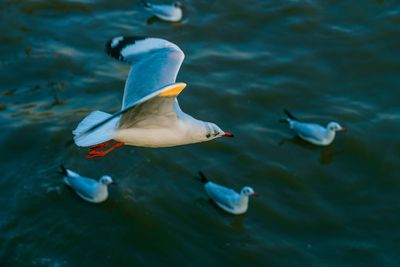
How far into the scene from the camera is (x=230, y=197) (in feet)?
27.6

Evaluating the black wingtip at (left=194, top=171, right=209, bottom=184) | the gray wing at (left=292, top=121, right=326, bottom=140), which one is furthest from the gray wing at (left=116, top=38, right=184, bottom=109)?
the gray wing at (left=292, top=121, right=326, bottom=140)

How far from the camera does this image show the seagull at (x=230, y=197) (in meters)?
8.41

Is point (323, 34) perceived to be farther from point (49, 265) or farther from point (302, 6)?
point (49, 265)

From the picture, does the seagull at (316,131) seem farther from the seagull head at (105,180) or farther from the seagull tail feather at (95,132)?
the seagull tail feather at (95,132)

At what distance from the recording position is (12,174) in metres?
8.77

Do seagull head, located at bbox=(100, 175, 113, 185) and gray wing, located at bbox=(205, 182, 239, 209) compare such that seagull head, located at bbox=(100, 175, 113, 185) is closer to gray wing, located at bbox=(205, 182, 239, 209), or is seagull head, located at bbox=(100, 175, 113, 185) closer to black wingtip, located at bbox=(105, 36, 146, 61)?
gray wing, located at bbox=(205, 182, 239, 209)

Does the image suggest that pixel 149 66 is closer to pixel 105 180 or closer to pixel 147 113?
pixel 147 113

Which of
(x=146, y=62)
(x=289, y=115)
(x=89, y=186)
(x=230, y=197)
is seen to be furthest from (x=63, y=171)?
(x=289, y=115)

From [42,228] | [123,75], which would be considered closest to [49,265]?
[42,228]

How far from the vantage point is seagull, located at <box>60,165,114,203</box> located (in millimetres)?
8320

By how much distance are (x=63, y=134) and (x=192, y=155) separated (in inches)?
72.6

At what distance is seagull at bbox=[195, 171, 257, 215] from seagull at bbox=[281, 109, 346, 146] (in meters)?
1.53

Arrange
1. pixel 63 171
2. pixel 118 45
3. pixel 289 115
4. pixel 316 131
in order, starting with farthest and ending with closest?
1. pixel 289 115
2. pixel 316 131
3. pixel 63 171
4. pixel 118 45

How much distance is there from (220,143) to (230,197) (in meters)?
1.32
